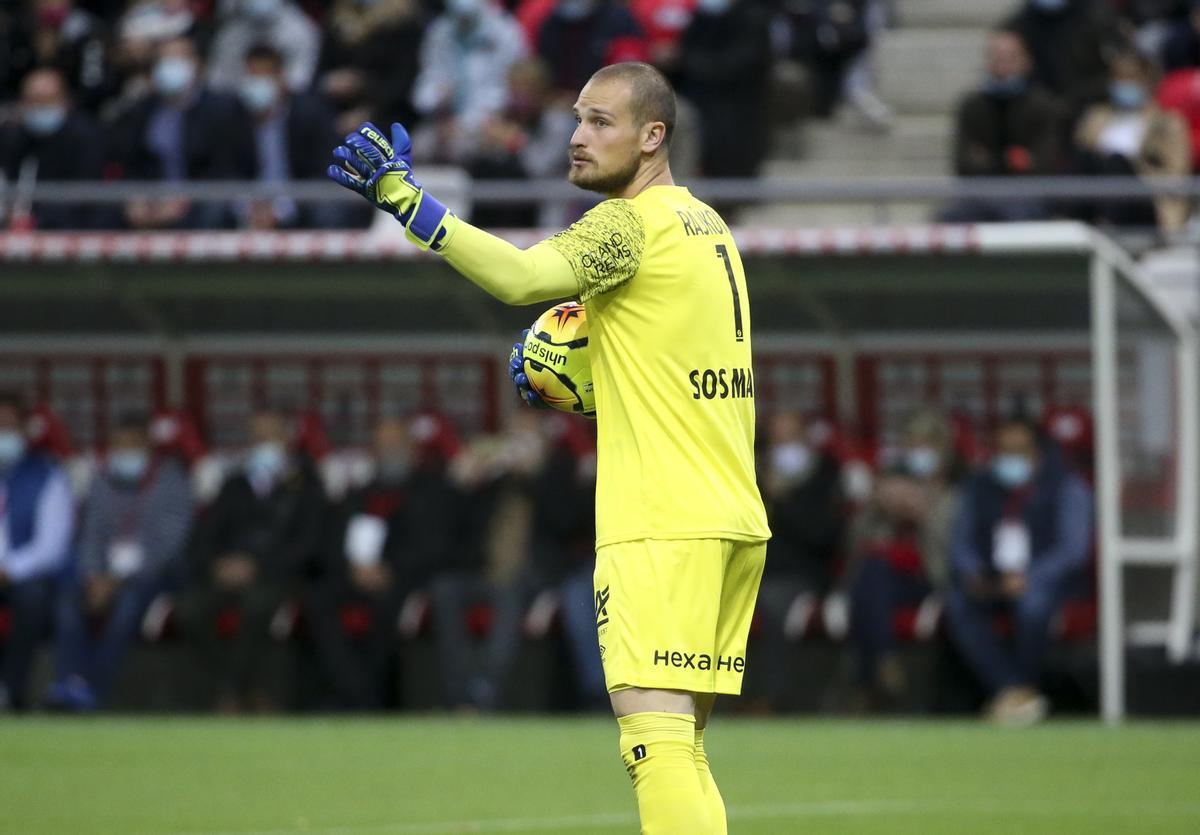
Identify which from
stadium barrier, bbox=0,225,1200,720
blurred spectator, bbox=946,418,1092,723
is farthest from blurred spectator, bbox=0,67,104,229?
blurred spectator, bbox=946,418,1092,723

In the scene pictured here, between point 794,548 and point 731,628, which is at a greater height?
point 731,628

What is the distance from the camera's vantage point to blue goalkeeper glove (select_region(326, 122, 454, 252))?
516 cm

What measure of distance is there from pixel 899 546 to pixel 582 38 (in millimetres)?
5563

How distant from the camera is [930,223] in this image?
49.8 feet

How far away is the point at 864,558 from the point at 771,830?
568 centimetres

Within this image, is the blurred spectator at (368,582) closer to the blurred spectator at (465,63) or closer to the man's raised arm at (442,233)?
the blurred spectator at (465,63)

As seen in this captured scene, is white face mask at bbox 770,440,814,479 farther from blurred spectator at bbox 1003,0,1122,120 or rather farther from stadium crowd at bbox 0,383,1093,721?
blurred spectator at bbox 1003,0,1122,120

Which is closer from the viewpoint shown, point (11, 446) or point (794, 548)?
point (794, 548)

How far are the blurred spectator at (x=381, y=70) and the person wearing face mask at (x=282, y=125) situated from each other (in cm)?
74

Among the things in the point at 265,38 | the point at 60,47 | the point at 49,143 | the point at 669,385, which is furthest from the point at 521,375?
the point at 60,47

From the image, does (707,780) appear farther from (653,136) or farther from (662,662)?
(653,136)

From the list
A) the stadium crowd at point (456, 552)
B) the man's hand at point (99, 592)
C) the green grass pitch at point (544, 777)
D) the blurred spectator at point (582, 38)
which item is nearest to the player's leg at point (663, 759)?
the green grass pitch at point (544, 777)

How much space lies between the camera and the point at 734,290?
5.72m

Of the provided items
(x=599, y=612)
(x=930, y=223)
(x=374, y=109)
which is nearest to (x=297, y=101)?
(x=374, y=109)
